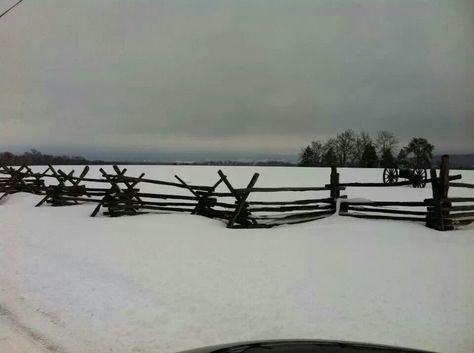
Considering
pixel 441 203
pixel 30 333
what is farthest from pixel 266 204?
pixel 30 333

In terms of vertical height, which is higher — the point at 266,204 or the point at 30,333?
the point at 266,204

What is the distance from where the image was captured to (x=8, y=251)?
8.43 metres

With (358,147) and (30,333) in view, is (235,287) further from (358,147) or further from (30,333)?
(358,147)

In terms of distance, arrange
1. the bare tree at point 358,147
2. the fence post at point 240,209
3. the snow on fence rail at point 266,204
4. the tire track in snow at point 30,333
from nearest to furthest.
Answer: the tire track in snow at point 30,333, the snow on fence rail at point 266,204, the fence post at point 240,209, the bare tree at point 358,147

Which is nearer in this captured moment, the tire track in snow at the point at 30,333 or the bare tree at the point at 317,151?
the tire track in snow at the point at 30,333

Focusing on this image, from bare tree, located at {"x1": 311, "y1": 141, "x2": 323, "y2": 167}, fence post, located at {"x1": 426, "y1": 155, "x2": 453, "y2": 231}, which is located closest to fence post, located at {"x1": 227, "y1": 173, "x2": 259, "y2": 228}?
fence post, located at {"x1": 426, "y1": 155, "x2": 453, "y2": 231}

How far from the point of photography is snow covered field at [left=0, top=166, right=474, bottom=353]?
441 cm

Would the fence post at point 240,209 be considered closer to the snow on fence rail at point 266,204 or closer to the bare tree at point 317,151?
the snow on fence rail at point 266,204

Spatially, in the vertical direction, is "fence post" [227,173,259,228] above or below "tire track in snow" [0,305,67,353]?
above

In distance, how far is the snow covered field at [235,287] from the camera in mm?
4414

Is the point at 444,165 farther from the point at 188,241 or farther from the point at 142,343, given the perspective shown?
the point at 142,343

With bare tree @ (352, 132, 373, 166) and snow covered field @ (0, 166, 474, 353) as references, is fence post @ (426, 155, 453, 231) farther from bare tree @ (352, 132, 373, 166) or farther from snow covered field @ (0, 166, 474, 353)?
bare tree @ (352, 132, 373, 166)

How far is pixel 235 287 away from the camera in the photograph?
5.99m

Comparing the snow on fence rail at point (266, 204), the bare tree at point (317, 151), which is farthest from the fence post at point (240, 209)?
the bare tree at point (317, 151)
